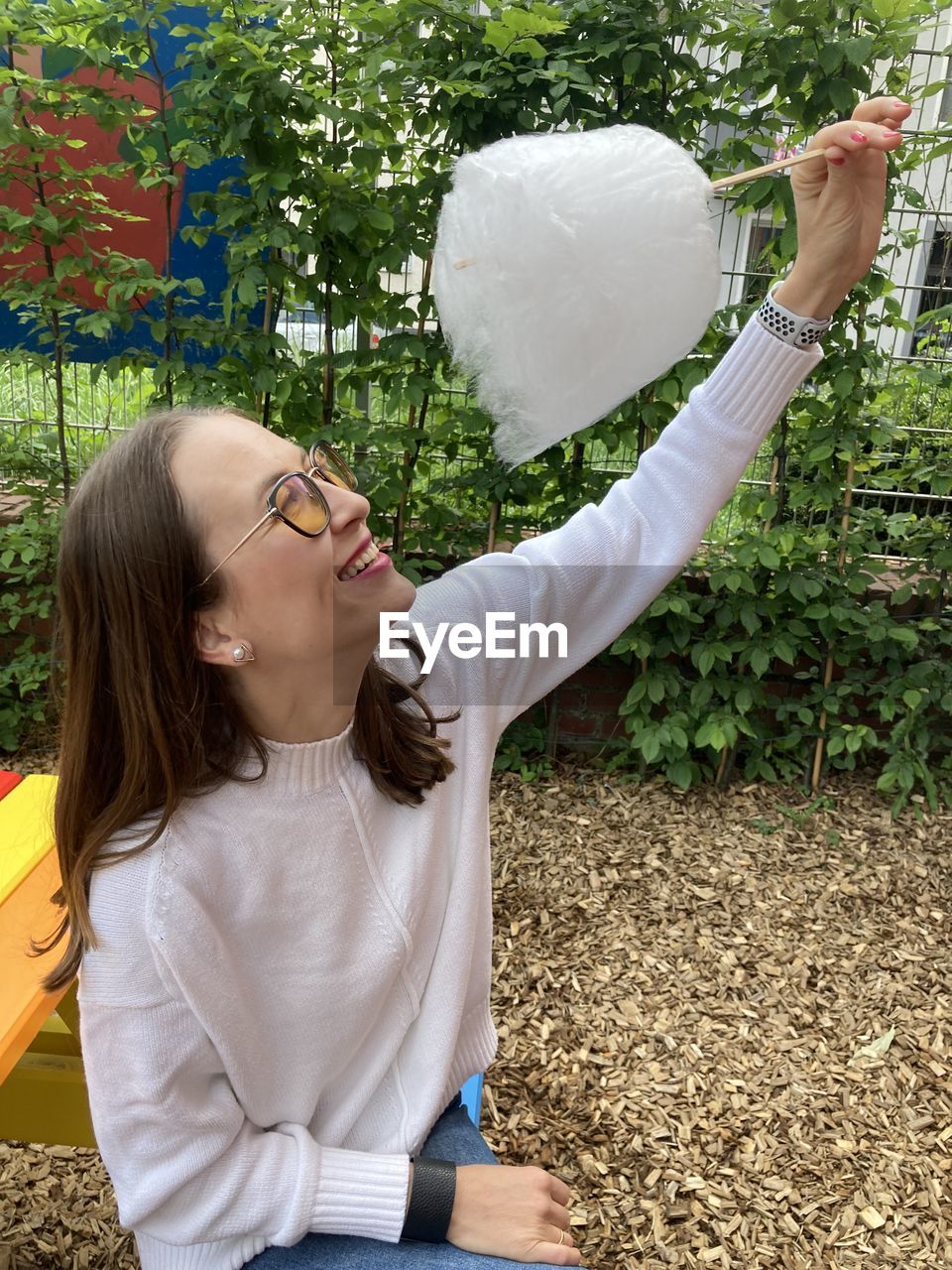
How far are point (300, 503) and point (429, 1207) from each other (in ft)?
2.68

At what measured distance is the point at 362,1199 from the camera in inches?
43.2

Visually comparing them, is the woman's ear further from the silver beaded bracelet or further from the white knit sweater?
the silver beaded bracelet

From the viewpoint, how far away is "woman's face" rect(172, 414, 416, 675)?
104 cm

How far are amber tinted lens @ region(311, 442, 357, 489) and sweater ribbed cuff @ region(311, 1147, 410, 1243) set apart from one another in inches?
31.0

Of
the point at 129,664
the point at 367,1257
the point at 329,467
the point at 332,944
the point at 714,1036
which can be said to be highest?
the point at 329,467

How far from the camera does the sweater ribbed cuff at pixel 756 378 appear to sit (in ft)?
3.80

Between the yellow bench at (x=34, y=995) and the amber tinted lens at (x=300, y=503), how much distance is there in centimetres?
83

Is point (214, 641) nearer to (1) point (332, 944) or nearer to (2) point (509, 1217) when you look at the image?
(1) point (332, 944)

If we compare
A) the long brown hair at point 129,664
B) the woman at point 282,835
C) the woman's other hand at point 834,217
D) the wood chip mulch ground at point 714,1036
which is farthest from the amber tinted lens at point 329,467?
the wood chip mulch ground at point 714,1036

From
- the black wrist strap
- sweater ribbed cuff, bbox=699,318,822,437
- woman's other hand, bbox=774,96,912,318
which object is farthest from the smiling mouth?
the black wrist strap

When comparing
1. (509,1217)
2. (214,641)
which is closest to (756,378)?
(214,641)

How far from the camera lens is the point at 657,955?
267 cm

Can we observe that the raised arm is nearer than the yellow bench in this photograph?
Yes

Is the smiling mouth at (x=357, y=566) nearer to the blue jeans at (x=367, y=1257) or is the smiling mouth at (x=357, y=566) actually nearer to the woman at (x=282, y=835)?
the woman at (x=282, y=835)
